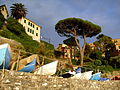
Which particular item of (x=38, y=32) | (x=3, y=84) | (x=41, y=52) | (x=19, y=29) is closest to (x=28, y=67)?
(x=3, y=84)

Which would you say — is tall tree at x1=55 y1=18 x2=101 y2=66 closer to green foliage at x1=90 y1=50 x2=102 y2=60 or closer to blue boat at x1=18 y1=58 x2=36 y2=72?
green foliage at x1=90 y1=50 x2=102 y2=60

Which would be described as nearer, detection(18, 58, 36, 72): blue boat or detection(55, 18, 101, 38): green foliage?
detection(18, 58, 36, 72): blue boat

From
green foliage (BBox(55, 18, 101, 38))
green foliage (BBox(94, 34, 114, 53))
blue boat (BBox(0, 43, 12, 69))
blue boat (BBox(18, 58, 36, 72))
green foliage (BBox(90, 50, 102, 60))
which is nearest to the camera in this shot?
blue boat (BBox(0, 43, 12, 69))

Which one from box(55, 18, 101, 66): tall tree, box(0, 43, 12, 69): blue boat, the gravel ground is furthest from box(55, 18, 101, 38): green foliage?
box(0, 43, 12, 69): blue boat

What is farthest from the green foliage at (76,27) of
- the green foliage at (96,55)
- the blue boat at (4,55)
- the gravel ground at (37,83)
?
the blue boat at (4,55)

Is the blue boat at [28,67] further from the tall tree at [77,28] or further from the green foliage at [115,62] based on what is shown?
the green foliage at [115,62]

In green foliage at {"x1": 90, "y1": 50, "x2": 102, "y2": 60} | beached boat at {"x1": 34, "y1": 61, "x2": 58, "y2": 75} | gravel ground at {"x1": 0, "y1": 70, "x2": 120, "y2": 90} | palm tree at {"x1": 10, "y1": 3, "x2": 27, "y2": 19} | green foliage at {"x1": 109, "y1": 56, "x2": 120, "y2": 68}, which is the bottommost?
gravel ground at {"x1": 0, "y1": 70, "x2": 120, "y2": 90}

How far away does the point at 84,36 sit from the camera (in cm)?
3005

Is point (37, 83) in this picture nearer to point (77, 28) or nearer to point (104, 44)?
point (77, 28)

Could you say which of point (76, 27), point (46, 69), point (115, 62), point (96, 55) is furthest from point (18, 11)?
point (46, 69)

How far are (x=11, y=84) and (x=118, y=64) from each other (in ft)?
105

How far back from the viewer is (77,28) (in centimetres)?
2969

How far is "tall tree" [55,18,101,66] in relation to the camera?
1155 inches

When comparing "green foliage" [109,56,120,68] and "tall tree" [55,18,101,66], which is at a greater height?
"tall tree" [55,18,101,66]
